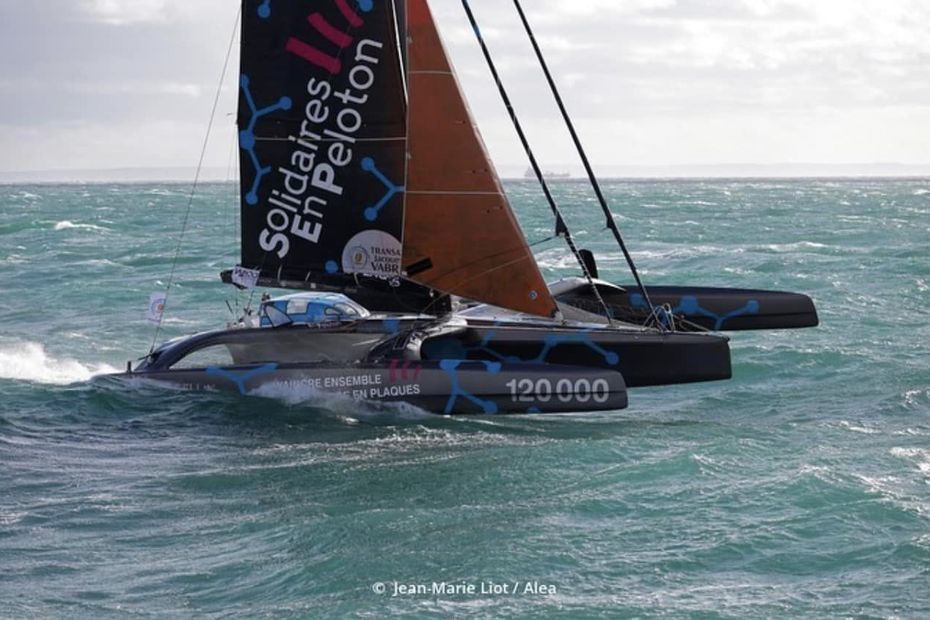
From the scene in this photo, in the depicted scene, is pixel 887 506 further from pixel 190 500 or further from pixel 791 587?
pixel 190 500

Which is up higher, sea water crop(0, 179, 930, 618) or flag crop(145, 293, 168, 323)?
flag crop(145, 293, 168, 323)

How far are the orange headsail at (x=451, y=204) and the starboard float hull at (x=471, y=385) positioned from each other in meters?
1.07

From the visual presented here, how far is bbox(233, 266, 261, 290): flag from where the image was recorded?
47.8ft

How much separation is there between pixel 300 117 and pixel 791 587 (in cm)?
734

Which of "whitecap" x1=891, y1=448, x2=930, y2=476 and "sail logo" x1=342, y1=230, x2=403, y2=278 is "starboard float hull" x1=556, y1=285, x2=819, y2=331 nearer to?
"sail logo" x1=342, y1=230, x2=403, y2=278

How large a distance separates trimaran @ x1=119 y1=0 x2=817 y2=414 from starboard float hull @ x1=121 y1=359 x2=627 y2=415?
0.02 meters

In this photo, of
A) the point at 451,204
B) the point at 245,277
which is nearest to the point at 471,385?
the point at 451,204

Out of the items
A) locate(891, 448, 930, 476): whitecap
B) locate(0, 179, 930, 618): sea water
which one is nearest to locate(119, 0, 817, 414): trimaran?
locate(0, 179, 930, 618): sea water

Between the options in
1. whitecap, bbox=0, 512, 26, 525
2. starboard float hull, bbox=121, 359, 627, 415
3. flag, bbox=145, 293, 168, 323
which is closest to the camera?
whitecap, bbox=0, 512, 26, 525

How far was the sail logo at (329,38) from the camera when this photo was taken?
13863 millimetres

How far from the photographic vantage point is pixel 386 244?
46.8 ft

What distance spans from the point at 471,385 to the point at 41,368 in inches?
260

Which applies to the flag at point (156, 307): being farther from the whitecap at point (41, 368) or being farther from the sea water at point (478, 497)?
the whitecap at point (41, 368)

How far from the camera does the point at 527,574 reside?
921cm
